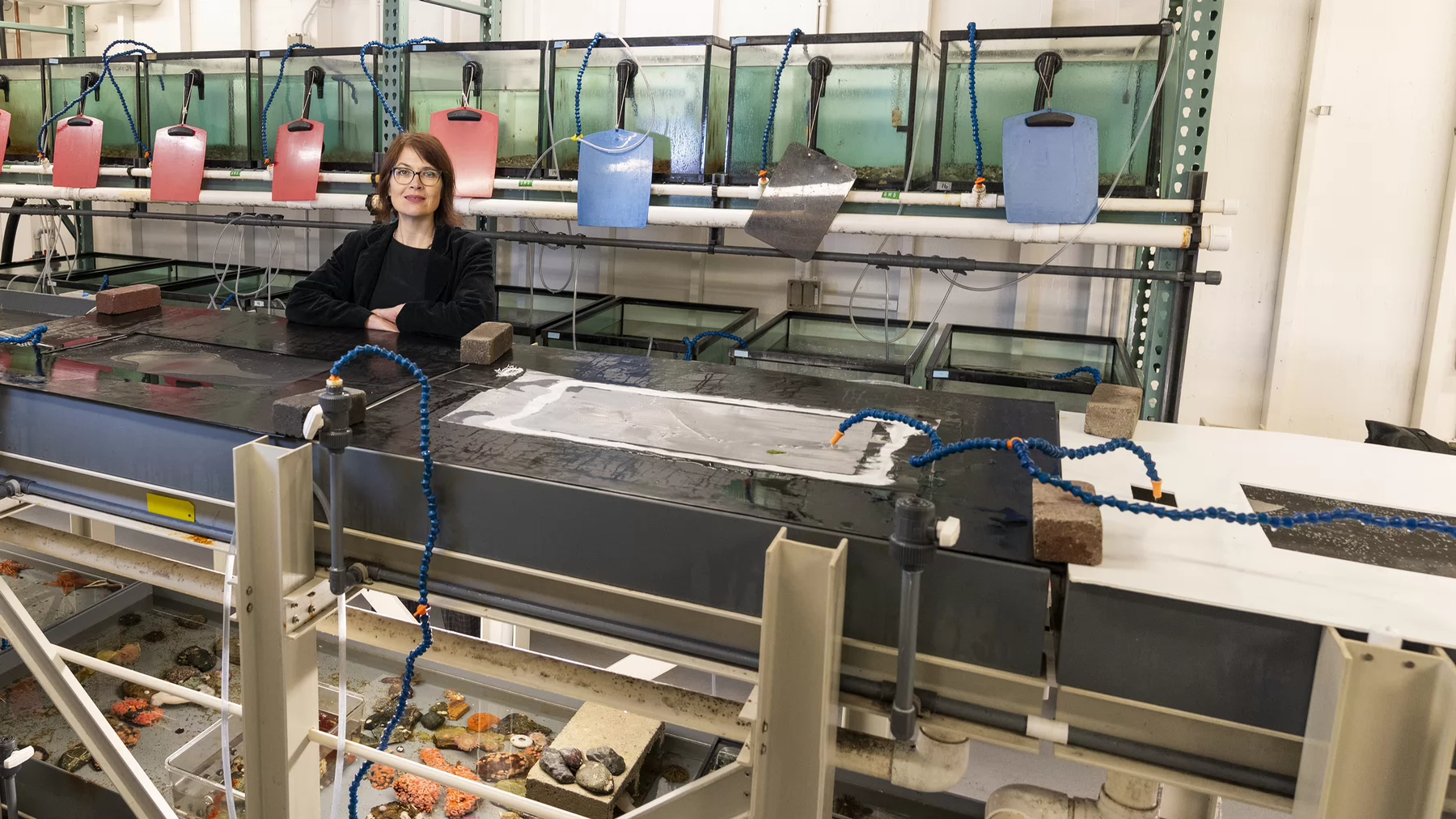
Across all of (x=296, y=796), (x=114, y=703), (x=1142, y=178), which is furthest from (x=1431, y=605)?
(x=114, y=703)

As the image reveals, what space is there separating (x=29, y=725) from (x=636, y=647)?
2.08m

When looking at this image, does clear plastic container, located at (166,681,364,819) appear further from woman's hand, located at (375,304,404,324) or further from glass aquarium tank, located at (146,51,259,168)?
glass aquarium tank, located at (146,51,259,168)

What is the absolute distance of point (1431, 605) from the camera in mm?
739

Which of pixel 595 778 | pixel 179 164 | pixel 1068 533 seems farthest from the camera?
pixel 179 164

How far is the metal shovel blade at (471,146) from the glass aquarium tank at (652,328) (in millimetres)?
405

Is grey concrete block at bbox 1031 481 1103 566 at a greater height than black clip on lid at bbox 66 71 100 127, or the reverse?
black clip on lid at bbox 66 71 100 127

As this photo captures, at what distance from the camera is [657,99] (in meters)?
2.23

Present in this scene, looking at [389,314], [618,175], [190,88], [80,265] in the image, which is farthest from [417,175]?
[80,265]

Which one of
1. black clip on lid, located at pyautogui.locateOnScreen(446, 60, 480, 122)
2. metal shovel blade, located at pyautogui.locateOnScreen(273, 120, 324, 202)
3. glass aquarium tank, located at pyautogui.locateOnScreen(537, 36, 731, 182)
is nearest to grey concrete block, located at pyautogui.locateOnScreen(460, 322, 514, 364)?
glass aquarium tank, located at pyautogui.locateOnScreen(537, 36, 731, 182)

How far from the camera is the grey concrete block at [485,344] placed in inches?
56.3

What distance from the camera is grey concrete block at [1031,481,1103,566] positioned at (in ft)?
2.49

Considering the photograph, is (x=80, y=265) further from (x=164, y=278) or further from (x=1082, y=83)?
(x=1082, y=83)

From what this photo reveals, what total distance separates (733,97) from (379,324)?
3.08ft

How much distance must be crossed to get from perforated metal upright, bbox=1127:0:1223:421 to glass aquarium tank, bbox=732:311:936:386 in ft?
1.62
